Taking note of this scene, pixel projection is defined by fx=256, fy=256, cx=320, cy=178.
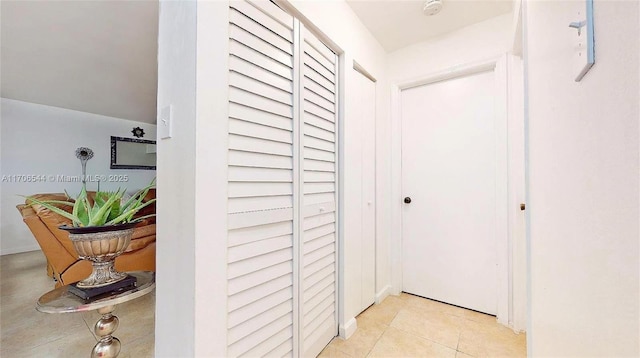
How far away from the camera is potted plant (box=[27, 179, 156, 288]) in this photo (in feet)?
3.44

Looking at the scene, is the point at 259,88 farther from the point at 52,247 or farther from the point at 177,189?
the point at 52,247

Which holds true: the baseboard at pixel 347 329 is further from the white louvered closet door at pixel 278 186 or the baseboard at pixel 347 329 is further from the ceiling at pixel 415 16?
Result: the ceiling at pixel 415 16

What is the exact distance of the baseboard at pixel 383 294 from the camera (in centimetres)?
223

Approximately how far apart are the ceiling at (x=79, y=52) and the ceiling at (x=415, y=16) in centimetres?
167

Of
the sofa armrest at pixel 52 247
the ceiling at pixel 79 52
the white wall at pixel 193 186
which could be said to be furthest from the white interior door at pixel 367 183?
the sofa armrest at pixel 52 247

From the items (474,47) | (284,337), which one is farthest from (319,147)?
(474,47)

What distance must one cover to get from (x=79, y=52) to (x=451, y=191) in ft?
12.9

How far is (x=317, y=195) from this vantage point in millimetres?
1581

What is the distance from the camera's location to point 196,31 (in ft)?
2.91

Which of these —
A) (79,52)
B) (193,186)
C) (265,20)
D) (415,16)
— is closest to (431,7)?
(415,16)

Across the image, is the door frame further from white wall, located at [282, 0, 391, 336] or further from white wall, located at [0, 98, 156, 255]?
white wall, located at [0, 98, 156, 255]

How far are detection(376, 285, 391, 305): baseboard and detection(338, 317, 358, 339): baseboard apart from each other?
501mm

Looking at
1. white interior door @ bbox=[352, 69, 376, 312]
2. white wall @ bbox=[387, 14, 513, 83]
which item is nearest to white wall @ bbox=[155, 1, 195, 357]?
white interior door @ bbox=[352, 69, 376, 312]

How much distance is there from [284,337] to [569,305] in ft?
3.74
